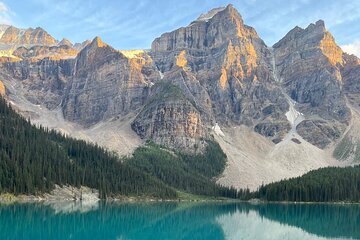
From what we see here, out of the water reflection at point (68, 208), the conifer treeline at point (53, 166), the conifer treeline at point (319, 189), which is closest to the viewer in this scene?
the water reflection at point (68, 208)

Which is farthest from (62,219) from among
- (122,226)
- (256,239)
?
(256,239)

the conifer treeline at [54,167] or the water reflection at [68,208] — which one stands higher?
the conifer treeline at [54,167]

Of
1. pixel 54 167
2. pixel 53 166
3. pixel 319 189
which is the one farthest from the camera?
pixel 319 189

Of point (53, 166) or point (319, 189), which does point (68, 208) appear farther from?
point (319, 189)

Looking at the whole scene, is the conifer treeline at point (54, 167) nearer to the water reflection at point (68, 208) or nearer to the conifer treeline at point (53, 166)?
the conifer treeline at point (53, 166)

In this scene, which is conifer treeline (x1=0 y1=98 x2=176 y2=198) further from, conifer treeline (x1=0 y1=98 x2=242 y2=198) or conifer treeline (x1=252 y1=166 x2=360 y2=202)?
conifer treeline (x1=252 y1=166 x2=360 y2=202)

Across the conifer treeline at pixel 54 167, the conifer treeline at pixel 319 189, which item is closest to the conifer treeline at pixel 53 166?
the conifer treeline at pixel 54 167

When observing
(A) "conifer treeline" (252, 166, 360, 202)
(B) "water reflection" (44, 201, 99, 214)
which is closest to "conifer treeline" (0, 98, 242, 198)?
(B) "water reflection" (44, 201, 99, 214)

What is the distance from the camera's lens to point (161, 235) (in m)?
64.8

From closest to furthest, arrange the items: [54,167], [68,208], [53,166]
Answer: [68,208]
[53,166]
[54,167]

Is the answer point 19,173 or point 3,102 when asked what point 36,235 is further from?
point 3,102

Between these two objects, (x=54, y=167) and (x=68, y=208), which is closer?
(x=68, y=208)

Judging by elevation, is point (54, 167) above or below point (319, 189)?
above

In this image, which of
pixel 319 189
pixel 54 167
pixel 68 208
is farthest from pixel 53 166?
pixel 319 189
